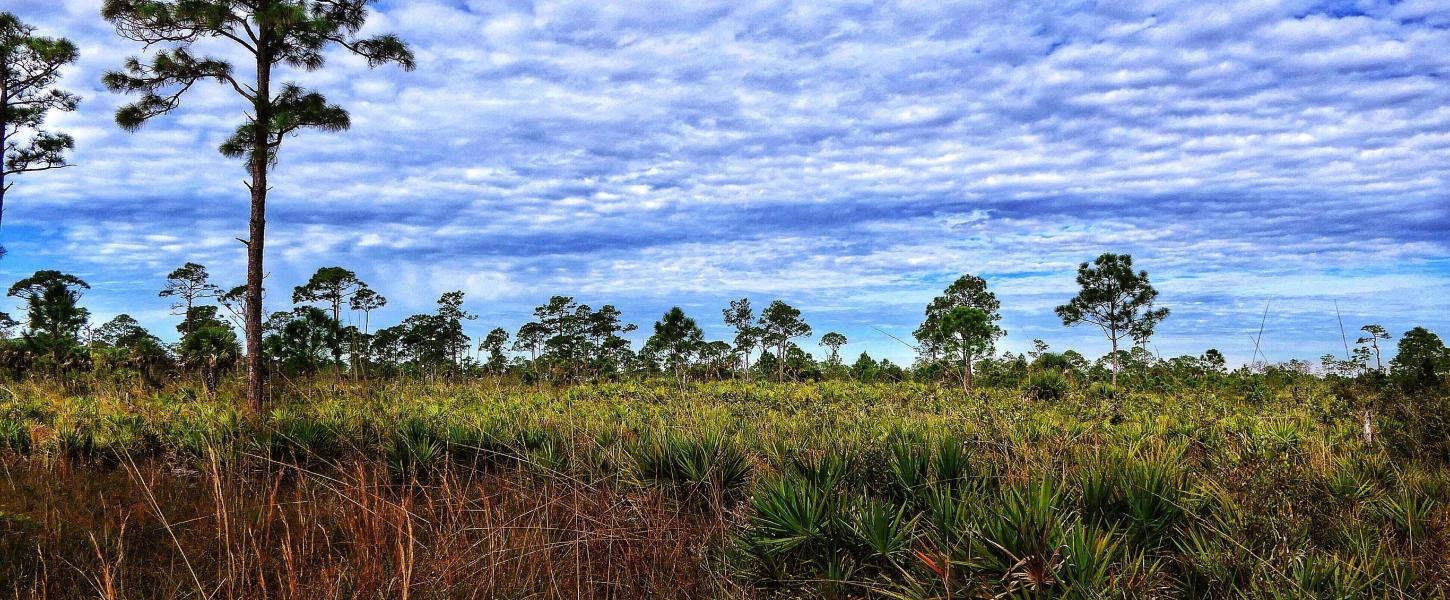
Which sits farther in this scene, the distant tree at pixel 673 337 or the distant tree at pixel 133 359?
the distant tree at pixel 673 337

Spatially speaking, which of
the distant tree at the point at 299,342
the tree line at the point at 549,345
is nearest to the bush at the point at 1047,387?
the tree line at the point at 549,345

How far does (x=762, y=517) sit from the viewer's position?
4352 millimetres

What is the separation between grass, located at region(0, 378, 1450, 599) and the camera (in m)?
3.42

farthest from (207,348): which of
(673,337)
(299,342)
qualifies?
(673,337)

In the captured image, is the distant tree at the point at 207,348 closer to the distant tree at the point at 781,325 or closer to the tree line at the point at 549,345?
the tree line at the point at 549,345

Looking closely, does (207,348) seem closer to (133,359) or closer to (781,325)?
(133,359)

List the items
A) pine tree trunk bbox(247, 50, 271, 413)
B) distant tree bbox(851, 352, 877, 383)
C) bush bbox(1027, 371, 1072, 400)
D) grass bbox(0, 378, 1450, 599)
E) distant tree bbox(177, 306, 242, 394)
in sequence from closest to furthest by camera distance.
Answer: grass bbox(0, 378, 1450, 599)
pine tree trunk bbox(247, 50, 271, 413)
bush bbox(1027, 371, 1072, 400)
distant tree bbox(177, 306, 242, 394)
distant tree bbox(851, 352, 877, 383)

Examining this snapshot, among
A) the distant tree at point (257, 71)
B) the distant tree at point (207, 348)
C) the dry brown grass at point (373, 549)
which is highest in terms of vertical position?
the distant tree at point (257, 71)

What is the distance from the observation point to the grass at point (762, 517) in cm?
342

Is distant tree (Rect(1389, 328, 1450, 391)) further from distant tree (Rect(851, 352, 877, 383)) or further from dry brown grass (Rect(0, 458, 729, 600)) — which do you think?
distant tree (Rect(851, 352, 877, 383))

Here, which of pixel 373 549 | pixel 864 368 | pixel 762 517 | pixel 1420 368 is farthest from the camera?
pixel 864 368

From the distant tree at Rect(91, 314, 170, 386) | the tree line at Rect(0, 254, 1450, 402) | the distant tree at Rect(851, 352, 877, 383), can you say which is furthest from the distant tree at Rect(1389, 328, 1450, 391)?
the distant tree at Rect(91, 314, 170, 386)

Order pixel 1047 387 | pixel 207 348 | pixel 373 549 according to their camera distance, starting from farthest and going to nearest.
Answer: pixel 207 348, pixel 1047 387, pixel 373 549

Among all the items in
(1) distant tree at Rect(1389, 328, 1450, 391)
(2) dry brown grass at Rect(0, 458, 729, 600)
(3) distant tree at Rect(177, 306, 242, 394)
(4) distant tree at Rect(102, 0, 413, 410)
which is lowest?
(2) dry brown grass at Rect(0, 458, 729, 600)
